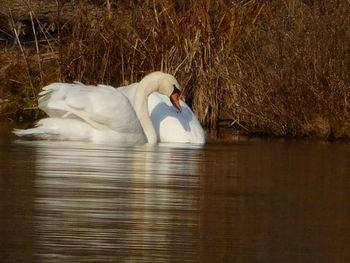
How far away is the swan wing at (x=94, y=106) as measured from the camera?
661 inches

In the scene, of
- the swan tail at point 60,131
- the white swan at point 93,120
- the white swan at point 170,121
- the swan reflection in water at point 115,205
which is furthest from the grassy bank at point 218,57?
the swan reflection in water at point 115,205

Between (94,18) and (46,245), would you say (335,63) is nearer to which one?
(94,18)

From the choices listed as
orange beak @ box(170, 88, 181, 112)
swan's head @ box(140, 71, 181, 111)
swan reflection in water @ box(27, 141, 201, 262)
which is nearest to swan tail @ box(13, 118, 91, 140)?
orange beak @ box(170, 88, 181, 112)

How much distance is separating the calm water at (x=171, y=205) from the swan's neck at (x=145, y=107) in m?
1.88

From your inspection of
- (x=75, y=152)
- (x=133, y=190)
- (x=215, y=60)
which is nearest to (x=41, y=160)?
(x=75, y=152)

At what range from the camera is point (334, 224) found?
9.70m

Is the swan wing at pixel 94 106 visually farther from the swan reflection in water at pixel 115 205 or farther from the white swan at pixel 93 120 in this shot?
the swan reflection in water at pixel 115 205

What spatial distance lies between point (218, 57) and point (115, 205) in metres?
10.2

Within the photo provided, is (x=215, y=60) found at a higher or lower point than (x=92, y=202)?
higher

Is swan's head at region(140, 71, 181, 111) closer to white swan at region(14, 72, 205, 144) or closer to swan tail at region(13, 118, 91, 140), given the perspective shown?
white swan at region(14, 72, 205, 144)

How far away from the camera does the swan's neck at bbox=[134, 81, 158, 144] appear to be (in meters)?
17.5

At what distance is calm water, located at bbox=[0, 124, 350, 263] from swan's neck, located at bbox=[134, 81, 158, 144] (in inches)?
73.9

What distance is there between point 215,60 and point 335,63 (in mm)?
2366

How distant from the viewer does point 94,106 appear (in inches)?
661
